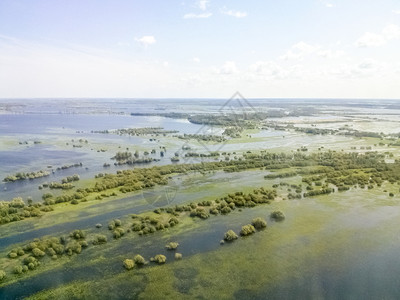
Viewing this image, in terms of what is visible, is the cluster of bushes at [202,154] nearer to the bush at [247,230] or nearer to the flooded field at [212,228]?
the flooded field at [212,228]

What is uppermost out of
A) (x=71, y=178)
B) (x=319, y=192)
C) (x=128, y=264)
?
(x=71, y=178)

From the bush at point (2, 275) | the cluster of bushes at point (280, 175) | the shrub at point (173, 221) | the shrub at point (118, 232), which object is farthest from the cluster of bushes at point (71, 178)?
the cluster of bushes at point (280, 175)

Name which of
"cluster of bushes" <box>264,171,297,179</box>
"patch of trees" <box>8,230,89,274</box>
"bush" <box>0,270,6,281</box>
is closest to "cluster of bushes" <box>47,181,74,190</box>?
"patch of trees" <box>8,230,89,274</box>

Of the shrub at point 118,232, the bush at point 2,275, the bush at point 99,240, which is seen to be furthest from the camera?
the shrub at point 118,232

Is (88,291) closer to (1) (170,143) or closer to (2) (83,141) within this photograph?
(1) (170,143)

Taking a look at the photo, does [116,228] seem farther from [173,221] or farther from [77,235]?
[173,221]

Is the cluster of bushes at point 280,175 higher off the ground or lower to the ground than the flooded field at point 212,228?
higher

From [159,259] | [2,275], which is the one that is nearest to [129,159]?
[159,259]

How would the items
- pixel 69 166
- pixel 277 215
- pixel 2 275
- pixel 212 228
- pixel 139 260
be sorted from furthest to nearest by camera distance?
1. pixel 69 166
2. pixel 277 215
3. pixel 212 228
4. pixel 139 260
5. pixel 2 275

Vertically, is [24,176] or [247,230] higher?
[24,176]
